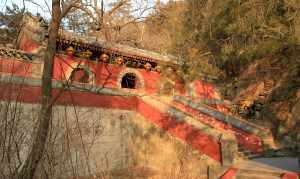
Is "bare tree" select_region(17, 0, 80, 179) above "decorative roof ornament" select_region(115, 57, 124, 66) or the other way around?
the other way around

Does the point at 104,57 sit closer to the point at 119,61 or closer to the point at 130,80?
the point at 119,61

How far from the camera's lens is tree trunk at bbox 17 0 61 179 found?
113 inches

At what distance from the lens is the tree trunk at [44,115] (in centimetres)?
287

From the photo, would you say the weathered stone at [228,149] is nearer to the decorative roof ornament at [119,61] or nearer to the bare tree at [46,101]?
the bare tree at [46,101]

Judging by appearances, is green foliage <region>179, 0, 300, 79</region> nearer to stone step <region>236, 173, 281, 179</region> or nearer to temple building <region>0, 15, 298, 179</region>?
temple building <region>0, 15, 298, 179</region>

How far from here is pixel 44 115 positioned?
3.18 m

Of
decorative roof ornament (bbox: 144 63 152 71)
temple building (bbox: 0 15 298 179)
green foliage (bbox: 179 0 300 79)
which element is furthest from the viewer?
decorative roof ornament (bbox: 144 63 152 71)

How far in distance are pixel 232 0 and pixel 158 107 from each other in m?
4.82

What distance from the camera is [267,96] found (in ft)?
53.8

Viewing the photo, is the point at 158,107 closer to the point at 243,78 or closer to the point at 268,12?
the point at 268,12

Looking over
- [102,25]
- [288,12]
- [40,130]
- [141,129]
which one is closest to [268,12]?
[288,12]

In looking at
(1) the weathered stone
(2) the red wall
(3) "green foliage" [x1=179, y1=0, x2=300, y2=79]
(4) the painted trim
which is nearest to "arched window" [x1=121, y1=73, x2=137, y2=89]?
(4) the painted trim

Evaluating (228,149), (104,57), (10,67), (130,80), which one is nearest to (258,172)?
(228,149)

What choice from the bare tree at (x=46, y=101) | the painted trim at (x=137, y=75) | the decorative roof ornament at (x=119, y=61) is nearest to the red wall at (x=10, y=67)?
the bare tree at (x=46, y=101)
